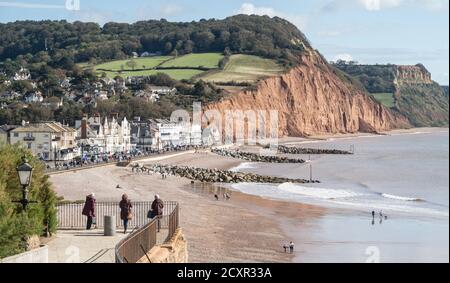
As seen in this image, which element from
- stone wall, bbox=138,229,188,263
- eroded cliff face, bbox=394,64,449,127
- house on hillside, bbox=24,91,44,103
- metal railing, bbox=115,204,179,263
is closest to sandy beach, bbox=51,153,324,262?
stone wall, bbox=138,229,188,263

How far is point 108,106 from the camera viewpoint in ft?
226

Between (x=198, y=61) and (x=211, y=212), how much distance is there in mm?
82628

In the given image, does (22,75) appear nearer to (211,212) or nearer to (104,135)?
(104,135)

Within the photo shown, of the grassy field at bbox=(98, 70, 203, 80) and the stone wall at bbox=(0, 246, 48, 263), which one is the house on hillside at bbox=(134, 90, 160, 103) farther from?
the stone wall at bbox=(0, 246, 48, 263)

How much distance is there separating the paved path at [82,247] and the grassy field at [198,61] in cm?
9100

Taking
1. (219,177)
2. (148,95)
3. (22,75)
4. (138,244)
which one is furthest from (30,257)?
(148,95)

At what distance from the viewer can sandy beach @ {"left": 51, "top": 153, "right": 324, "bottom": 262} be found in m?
17.5

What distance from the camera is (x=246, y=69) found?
107812 millimetres

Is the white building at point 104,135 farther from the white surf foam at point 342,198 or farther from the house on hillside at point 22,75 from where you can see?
the white surf foam at point 342,198

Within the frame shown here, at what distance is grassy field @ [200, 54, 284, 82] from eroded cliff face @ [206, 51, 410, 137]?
2.43 m

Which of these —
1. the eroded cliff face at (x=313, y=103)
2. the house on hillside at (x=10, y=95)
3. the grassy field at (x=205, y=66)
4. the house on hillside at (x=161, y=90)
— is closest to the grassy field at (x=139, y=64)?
the grassy field at (x=205, y=66)

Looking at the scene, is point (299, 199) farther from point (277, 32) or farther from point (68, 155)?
point (277, 32)

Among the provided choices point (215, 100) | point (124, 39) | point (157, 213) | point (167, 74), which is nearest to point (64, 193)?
point (157, 213)
